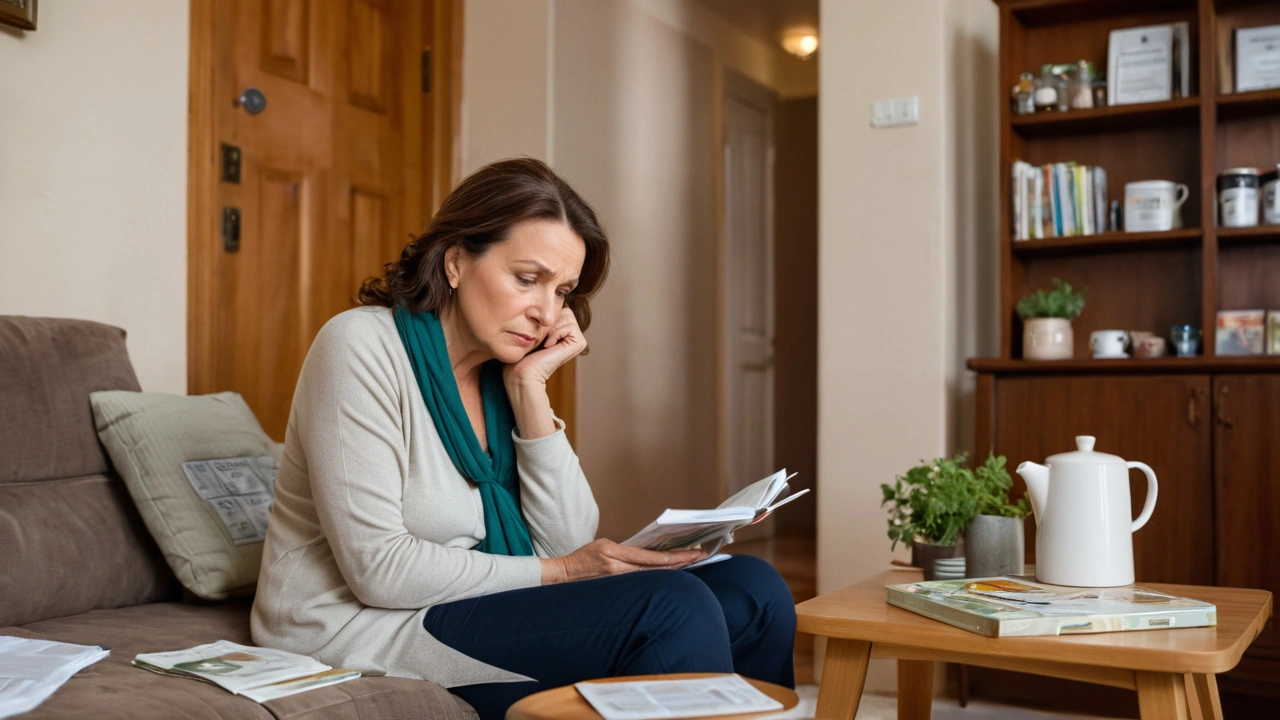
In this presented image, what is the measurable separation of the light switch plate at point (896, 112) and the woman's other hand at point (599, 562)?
1790mm

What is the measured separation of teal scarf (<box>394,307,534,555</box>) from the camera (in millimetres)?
1515

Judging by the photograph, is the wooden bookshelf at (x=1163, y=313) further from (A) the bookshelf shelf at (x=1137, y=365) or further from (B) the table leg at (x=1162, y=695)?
(B) the table leg at (x=1162, y=695)

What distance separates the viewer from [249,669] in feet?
4.39

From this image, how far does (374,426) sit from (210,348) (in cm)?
148

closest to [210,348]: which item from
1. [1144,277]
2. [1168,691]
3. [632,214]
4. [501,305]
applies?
[501,305]

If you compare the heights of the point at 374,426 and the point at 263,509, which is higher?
the point at 374,426

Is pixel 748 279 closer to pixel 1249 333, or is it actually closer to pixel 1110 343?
pixel 1110 343

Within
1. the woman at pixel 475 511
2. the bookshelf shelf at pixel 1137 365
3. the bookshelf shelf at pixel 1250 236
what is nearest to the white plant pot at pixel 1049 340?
the bookshelf shelf at pixel 1137 365

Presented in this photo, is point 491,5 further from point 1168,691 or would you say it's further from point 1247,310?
point 1168,691

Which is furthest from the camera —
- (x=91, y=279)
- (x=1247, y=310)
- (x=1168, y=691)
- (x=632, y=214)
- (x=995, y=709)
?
(x=632, y=214)

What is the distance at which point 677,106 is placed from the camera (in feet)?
15.1

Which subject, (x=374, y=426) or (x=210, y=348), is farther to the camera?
(x=210, y=348)

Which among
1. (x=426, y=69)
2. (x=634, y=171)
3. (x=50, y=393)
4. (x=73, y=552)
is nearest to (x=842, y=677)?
(x=73, y=552)

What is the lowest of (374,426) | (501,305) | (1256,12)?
(374,426)
